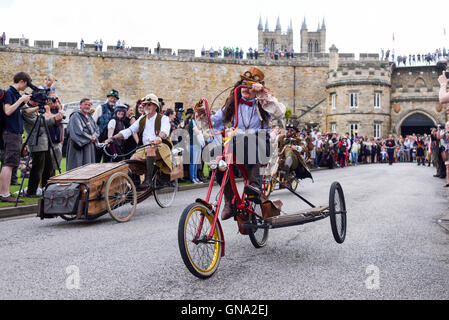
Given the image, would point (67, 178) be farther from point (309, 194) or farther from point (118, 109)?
point (309, 194)

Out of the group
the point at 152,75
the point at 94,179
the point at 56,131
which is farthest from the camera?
the point at 152,75

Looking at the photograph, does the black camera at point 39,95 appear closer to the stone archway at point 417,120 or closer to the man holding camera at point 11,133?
the man holding camera at point 11,133

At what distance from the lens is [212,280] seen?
4.18m

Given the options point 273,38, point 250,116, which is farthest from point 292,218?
point 273,38

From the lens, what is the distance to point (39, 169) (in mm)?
9164

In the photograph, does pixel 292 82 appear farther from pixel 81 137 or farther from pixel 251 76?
pixel 251 76

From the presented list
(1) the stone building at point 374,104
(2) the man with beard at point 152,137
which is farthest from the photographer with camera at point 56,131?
(1) the stone building at point 374,104

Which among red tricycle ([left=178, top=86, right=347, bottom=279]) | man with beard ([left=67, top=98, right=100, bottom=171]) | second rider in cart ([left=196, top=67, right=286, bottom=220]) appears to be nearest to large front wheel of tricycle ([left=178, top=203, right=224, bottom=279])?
red tricycle ([left=178, top=86, right=347, bottom=279])

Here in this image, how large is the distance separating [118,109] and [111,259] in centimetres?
623

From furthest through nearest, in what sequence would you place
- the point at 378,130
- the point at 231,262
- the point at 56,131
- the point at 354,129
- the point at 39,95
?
the point at 378,130, the point at 354,129, the point at 56,131, the point at 39,95, the point at 231,262

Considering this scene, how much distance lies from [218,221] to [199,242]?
42 centimetres

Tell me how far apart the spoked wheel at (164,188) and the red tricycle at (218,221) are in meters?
3.52

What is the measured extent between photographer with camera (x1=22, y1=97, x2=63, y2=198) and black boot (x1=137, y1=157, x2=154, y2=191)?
2.05 m
